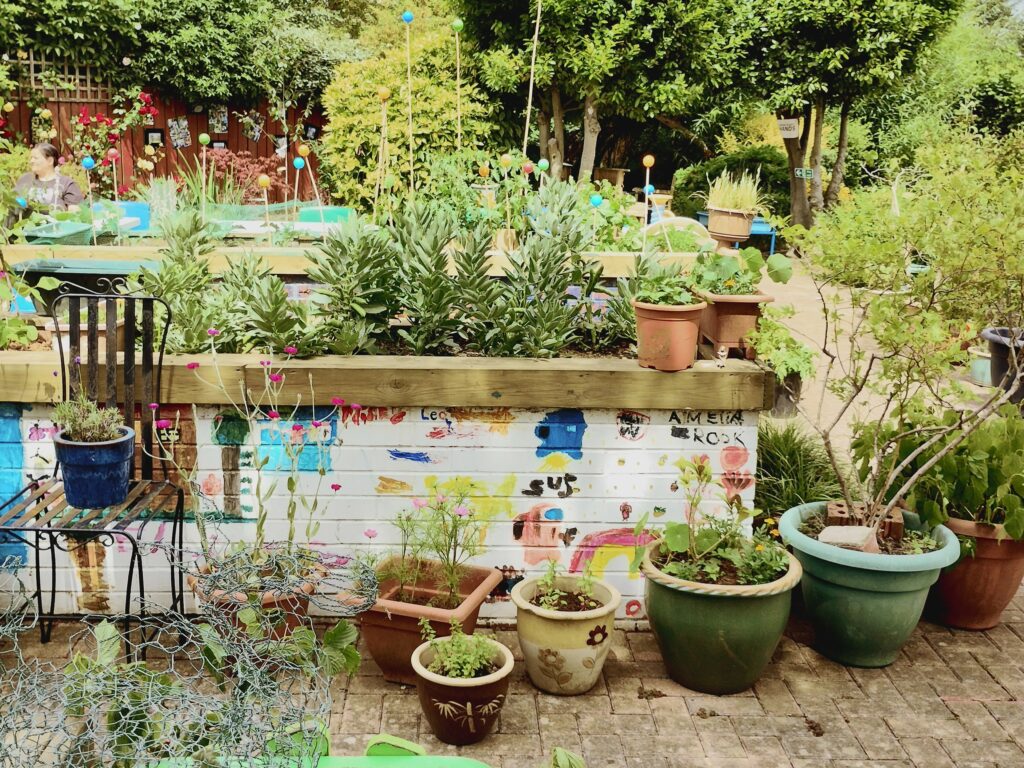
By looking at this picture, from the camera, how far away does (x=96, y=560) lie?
3.99m

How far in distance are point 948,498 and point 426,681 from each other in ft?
7.20

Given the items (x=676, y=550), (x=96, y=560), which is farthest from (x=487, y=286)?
(x=96, y=560)

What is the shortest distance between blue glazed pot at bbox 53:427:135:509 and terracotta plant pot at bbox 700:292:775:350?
2.15 meters

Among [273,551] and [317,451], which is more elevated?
[317,451]

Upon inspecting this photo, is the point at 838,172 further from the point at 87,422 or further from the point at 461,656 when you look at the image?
the point at 87,422

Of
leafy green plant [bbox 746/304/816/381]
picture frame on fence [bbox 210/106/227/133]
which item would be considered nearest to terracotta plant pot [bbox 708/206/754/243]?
leafy green plant [bbox 746/304/816/381]

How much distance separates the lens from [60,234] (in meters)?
5.44

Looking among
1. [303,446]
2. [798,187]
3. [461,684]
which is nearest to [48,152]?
[303,446]

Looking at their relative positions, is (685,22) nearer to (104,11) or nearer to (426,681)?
(104,11)

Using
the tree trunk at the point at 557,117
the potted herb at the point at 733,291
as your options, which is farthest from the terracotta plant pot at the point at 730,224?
the tree trunk at the point at 557,117

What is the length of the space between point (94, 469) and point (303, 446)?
0.78 meters

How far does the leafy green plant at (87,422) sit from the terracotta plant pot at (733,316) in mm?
2151

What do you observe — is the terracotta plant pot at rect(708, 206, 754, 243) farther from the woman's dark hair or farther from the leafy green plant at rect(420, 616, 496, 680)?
the leafy green plant at rect(420, 616, 496, 680)

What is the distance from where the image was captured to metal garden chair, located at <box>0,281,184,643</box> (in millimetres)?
3391
